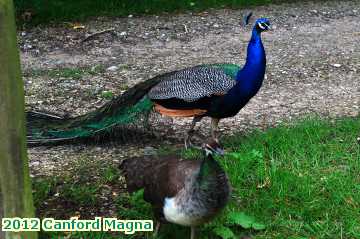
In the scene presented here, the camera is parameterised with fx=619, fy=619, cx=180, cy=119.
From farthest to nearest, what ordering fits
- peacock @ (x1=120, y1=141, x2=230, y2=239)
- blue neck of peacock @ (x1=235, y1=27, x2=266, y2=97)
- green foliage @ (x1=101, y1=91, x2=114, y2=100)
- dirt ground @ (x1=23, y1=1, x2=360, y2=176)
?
green foliage @ (x1=101, y1=91, x2=114, y2=100) < dirt ground @ (x1=23, y1=1, x2=360, y2=176) < blue neck of peacock @ (x1=235, y1=27, x2=266, y2=97) < peacock @ (x1=120, y1=141, x2=230, y2=239)

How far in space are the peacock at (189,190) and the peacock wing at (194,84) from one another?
1249 mm

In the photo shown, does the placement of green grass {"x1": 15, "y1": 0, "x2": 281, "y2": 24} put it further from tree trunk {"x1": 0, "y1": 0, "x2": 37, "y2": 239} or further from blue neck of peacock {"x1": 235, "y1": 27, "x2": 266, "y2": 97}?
tree trunk {"x1": 0, "y1": 0, "x2": 37, "y2": 239}

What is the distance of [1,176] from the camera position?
114 inches

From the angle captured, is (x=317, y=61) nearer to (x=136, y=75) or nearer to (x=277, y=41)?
(x=277, y=41)

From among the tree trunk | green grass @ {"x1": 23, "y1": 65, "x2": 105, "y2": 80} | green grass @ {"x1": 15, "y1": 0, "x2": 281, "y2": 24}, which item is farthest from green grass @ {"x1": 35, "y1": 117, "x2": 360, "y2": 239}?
green grass @ {"x1": 15, "y1": 0, "x2": 281, "y2": 24}

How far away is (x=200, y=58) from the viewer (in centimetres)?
714

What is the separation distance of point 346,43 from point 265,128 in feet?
9.00

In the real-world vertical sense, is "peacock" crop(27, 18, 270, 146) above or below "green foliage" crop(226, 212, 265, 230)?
above

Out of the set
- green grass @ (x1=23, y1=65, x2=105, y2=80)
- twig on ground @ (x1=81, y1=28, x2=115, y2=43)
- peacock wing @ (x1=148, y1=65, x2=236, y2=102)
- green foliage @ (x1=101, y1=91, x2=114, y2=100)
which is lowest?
green foliage @ (x1=101, y1=91, x2=114, y2=100)

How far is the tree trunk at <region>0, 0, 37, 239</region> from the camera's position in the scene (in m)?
2.79

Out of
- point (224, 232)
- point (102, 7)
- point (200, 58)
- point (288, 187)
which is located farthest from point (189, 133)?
point (102, 7)

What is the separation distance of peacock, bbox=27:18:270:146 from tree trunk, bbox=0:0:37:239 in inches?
77.8

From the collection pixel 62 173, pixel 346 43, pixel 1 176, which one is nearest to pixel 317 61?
pixel 346 43

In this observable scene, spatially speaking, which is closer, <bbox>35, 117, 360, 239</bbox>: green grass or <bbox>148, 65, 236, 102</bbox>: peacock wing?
<bbox>35, 117, 360, 239</bbox>: green grass
